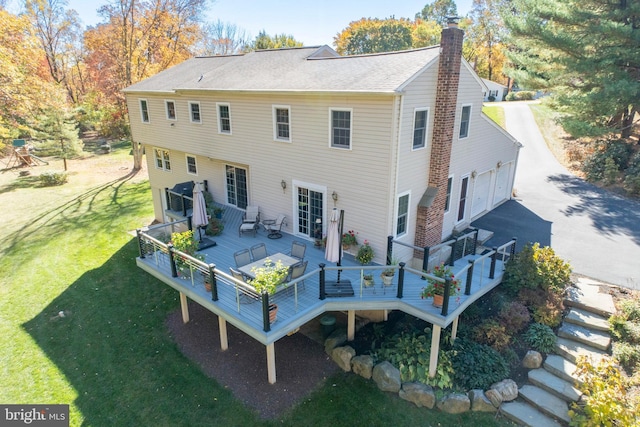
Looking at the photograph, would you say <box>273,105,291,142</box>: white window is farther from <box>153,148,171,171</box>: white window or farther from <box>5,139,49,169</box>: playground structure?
<box>5,139,49,169</box>: playground structure

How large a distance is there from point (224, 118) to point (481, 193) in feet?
41.5

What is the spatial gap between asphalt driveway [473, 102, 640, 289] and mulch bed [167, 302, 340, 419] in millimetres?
9030

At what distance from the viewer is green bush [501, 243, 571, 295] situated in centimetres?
1198

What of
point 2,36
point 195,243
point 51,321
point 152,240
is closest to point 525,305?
point 195,243

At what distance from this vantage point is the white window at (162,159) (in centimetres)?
2073

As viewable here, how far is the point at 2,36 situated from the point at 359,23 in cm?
6563

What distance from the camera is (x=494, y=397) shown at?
977 cm

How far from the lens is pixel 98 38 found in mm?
42688

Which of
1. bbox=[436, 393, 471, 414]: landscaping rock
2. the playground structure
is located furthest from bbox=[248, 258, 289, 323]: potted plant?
the playground structure

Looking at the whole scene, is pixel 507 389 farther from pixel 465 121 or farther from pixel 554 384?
pixel 465 121

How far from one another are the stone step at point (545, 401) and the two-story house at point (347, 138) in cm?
508

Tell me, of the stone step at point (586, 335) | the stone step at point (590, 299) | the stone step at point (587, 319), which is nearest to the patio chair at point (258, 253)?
the stone step at point (586, 335)

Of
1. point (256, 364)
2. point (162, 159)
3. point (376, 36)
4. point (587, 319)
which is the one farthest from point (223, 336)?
point (376, 36)

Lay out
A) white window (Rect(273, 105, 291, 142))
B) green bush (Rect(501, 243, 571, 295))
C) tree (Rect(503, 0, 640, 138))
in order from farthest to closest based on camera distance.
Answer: tree (Rect(503, 0, 640, 138)), white window (Rect(273, 105, 291, 142)), green bush (Rect(501, 243, 571, 295))
